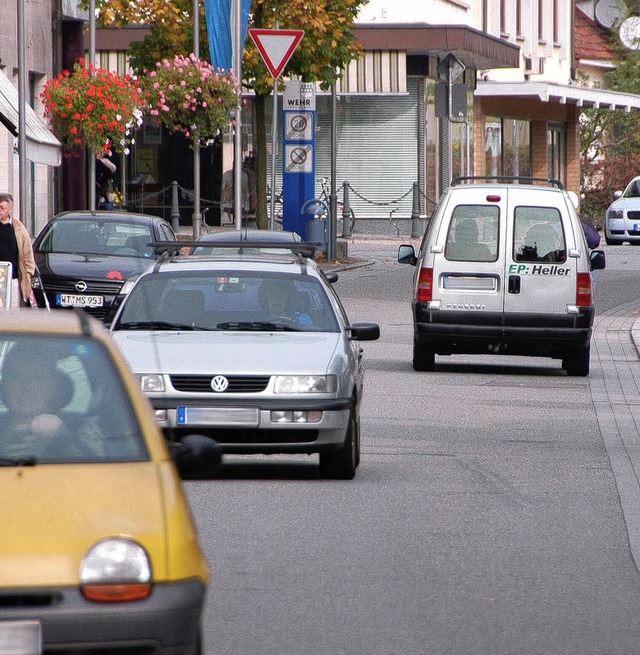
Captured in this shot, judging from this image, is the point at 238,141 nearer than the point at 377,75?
Yes

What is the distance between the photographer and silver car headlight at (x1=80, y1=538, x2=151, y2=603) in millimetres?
5168

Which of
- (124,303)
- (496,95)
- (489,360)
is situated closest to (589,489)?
(124,303)

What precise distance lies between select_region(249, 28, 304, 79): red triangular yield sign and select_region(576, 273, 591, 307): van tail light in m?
8.72

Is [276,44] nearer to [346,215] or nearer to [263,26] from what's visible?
[263,26]

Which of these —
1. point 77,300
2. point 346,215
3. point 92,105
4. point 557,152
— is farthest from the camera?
point 557,152

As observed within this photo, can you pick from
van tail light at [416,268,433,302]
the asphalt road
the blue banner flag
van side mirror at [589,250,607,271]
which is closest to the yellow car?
the asphalt road

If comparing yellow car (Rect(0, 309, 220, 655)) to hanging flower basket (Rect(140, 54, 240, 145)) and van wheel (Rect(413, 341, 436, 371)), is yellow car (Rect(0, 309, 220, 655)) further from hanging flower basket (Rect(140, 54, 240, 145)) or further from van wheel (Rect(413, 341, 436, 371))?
hanging flower basket (Rect(140, 54, 240, 145))

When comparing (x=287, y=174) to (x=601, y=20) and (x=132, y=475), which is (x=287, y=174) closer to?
(x=132, y=475)

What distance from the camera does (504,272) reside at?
1866 centimetres

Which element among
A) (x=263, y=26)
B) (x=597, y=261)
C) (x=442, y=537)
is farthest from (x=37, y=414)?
(x=263, y=26)

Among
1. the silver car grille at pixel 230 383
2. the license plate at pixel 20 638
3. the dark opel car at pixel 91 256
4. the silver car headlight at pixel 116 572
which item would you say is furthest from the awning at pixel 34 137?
the license plate at pixel 20 638

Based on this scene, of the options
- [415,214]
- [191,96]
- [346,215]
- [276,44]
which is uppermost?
[276,44]

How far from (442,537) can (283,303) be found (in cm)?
308

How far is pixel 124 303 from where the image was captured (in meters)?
12.3
